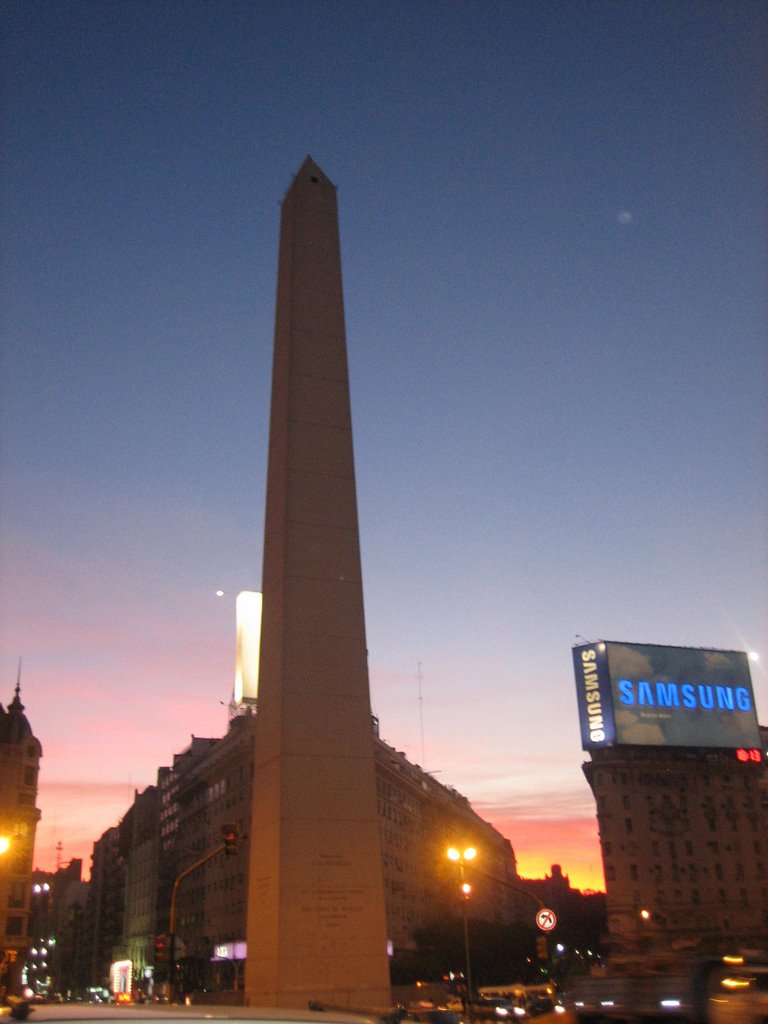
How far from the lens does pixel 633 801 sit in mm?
82125

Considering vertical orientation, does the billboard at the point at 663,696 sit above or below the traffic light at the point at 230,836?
above

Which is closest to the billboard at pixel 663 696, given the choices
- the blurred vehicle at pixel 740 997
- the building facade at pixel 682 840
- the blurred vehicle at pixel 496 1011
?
the building facade at pixel 682 840

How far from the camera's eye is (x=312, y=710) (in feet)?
76.2

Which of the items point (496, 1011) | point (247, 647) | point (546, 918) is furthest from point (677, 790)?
point (546, 918)

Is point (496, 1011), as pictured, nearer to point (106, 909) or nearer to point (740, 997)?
point (740, 997)

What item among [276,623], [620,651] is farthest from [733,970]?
[620,651]

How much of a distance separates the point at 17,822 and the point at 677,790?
55.1 metres

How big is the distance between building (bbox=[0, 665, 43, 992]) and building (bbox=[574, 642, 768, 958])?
3637 cm

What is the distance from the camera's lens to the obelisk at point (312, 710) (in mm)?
21594

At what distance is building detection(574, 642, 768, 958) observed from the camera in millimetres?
65375

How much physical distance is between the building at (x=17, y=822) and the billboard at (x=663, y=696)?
118 ft

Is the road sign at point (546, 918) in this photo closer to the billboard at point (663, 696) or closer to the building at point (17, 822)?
the building at point (17, 822)

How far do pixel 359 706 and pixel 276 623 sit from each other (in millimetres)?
2939

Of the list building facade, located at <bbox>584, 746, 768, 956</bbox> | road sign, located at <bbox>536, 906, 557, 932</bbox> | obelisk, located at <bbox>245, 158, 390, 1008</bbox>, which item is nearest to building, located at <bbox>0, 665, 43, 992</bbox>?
obelisk, located at <bbox>245, 158, 390, 1008</bbox>
